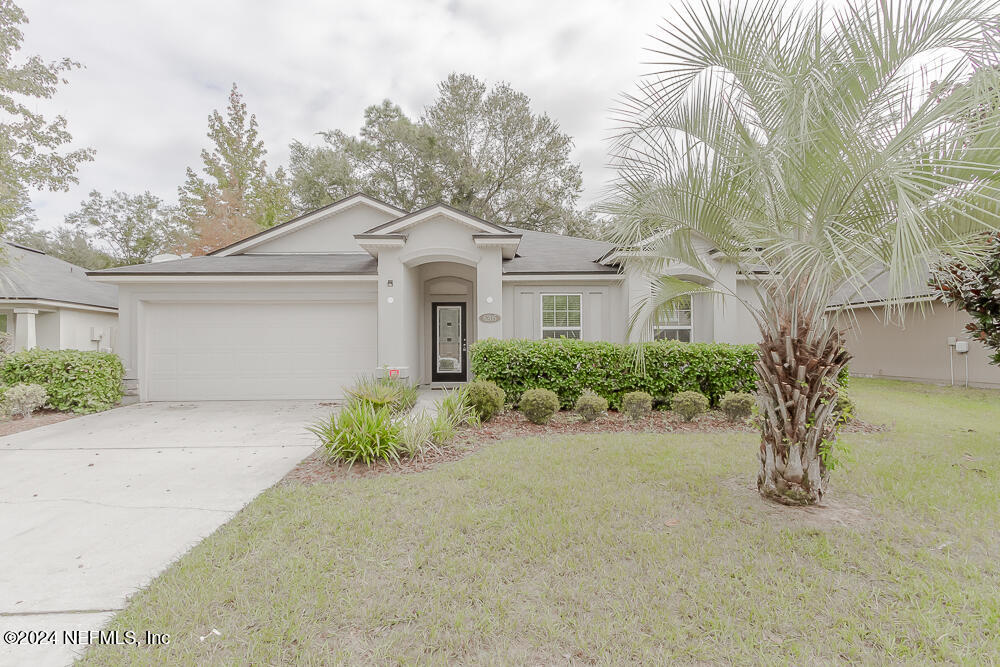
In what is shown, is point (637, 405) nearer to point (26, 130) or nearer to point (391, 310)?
point (391, 310)

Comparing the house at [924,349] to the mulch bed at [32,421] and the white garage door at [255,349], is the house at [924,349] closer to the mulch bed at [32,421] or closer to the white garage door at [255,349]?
the white garage door at [255,349]

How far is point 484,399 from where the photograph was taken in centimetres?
706

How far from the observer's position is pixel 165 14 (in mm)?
9805

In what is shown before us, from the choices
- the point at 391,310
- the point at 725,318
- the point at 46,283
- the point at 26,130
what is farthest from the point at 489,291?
the point at 46,283

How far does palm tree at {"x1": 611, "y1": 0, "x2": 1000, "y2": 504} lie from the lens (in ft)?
9.18

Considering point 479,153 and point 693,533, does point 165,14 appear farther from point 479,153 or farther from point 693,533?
point 479,153

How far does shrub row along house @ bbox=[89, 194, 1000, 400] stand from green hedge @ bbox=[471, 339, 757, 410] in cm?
188

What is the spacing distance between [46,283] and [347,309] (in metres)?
9.91

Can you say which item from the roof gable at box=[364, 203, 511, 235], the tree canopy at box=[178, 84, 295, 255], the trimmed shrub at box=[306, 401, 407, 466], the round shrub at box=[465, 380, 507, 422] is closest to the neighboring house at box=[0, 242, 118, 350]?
the tree canopy at box=[178, 84, 295, 255]

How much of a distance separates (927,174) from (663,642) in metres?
3.31

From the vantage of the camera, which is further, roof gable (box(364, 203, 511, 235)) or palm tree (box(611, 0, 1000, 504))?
roof gable (box(364, 203, 511, 235))

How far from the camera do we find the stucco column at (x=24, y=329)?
10.9 metres

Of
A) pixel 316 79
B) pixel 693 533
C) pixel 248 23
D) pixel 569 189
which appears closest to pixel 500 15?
pixel 248 23

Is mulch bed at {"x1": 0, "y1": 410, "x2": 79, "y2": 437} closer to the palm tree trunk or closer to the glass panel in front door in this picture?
the glass panel in front door
